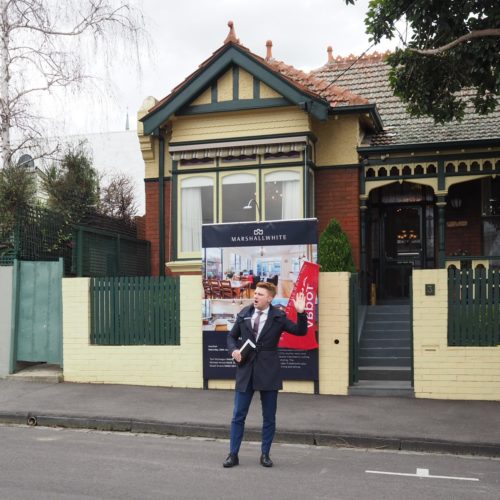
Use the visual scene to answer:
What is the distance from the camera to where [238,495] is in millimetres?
5641

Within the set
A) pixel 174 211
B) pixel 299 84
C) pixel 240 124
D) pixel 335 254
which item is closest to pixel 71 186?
pixel 174 211

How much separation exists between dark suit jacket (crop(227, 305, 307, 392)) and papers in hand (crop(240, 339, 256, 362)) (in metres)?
0.04

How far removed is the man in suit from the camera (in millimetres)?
6539

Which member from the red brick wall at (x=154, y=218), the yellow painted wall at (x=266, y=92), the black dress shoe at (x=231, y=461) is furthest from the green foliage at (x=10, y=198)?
the black dress shoe at (x=231, y=461)

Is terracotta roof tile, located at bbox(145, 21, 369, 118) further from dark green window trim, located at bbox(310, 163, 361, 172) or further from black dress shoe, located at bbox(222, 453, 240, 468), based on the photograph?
black dress shoe, located at bbox(222, 453, 240, 468)

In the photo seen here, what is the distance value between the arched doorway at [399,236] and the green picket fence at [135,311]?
18.8ft

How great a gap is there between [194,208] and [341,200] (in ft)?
10.3

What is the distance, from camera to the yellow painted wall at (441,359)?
32.5 feet

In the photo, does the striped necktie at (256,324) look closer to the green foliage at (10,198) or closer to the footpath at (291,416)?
the footpath at (291,416)

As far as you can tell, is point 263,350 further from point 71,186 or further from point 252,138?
point 71,186

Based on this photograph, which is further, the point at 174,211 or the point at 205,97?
the point at 174,211

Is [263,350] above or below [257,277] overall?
below

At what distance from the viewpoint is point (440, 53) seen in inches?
424

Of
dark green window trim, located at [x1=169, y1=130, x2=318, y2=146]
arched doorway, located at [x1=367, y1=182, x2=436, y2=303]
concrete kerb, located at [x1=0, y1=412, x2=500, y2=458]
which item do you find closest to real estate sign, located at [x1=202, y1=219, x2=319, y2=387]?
concrete kerb, located at [x1=0, y1=412, x2=500, y2=458]
